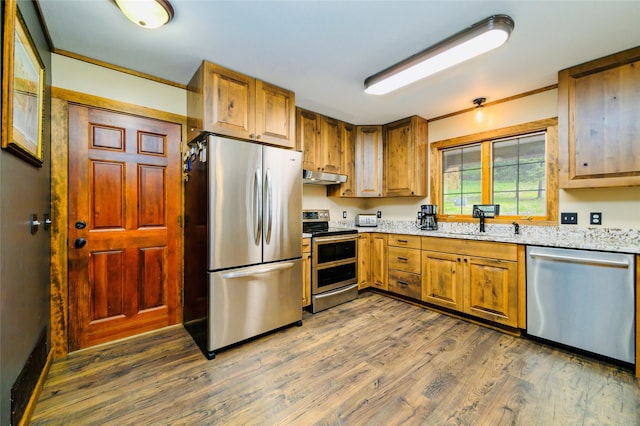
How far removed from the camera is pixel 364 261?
3.61m

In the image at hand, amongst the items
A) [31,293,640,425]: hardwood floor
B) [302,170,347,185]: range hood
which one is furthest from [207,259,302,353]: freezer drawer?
[302,170,347,185]: range hood

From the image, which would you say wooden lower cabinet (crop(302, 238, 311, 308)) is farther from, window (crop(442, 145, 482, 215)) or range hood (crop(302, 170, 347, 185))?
window (crop(442, 145, 482, 215))

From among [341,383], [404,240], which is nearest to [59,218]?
[341,383]

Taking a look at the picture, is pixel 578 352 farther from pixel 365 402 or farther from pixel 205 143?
pixel 205 143

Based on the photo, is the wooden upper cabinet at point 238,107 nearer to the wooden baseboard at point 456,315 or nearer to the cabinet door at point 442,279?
the cabinet door at point 442,279

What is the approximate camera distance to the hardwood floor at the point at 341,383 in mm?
1516

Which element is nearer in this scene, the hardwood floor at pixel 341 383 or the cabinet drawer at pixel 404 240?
the hardwood floor at pixel 341 383

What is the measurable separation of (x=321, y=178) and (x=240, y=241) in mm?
1516

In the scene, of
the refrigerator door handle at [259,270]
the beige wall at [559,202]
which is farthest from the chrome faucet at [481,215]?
the refrigerator door handle at [259,270]

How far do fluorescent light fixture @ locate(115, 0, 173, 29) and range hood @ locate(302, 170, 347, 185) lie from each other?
193cm

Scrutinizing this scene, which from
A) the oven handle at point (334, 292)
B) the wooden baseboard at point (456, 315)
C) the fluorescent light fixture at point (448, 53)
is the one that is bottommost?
the wooden baseboard at point (456, 315)

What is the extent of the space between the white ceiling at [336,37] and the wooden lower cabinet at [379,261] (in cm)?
190

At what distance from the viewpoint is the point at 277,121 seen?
263 cm

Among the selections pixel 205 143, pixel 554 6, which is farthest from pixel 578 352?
pixel 205 143
